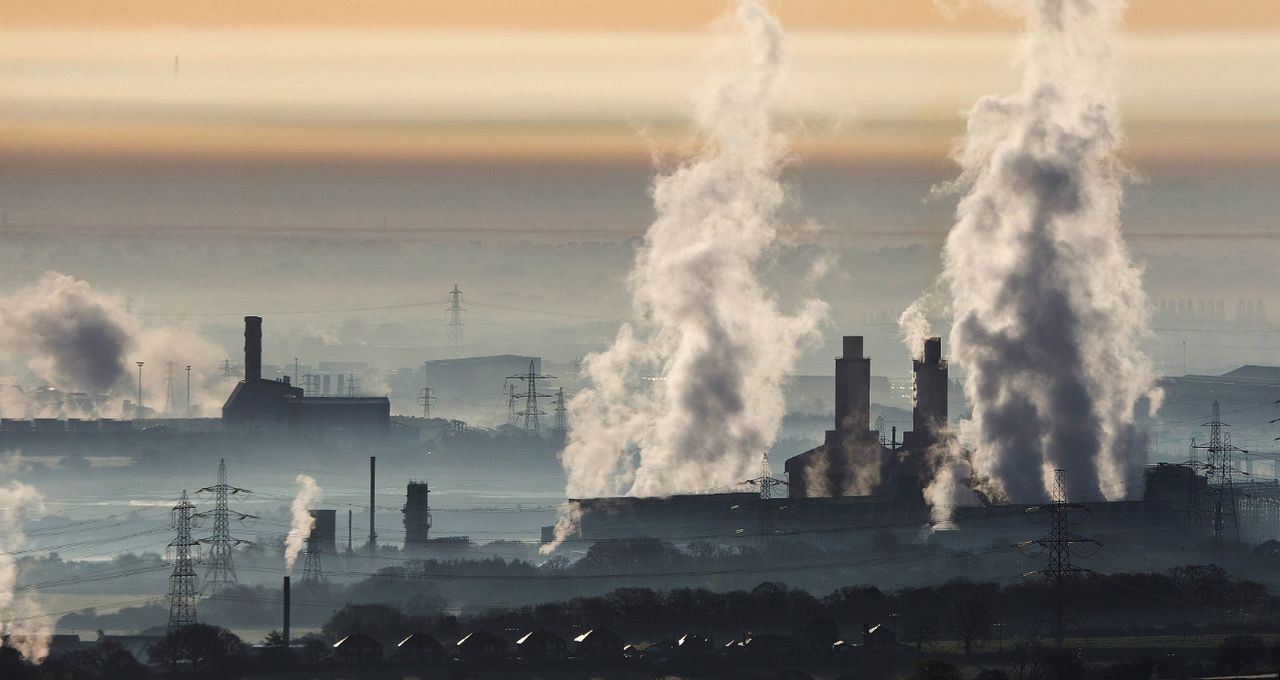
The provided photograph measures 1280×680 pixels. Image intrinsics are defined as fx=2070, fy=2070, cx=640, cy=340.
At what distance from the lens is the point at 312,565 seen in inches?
3169

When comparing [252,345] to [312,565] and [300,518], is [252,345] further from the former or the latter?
[312,565]

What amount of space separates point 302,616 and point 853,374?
28443 mm

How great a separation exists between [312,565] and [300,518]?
2111 cm

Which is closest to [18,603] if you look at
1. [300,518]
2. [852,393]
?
[300,518]

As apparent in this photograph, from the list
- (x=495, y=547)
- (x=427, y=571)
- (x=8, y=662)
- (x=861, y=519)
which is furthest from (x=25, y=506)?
(x=8, y=662)

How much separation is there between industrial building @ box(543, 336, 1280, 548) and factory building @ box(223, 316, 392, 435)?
48.1 metres

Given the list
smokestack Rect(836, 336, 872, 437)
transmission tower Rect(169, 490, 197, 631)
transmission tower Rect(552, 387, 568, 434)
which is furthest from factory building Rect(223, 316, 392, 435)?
transmission tower Rect(169, 490, 197, 631)

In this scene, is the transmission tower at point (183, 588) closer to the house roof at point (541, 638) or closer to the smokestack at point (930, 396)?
the house roof at point (541, 638)

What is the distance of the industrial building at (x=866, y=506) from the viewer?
77.0 metres

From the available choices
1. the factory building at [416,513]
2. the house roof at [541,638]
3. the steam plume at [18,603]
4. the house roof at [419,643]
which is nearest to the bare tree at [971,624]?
the house roof at [541,638]

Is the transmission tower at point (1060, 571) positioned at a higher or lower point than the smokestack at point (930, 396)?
lower

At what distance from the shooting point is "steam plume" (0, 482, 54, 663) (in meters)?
57.4

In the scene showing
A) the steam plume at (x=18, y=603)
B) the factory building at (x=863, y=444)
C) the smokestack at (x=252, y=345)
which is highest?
the smokestack at (x=252, y=345)

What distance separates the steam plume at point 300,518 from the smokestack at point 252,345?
7.47m
